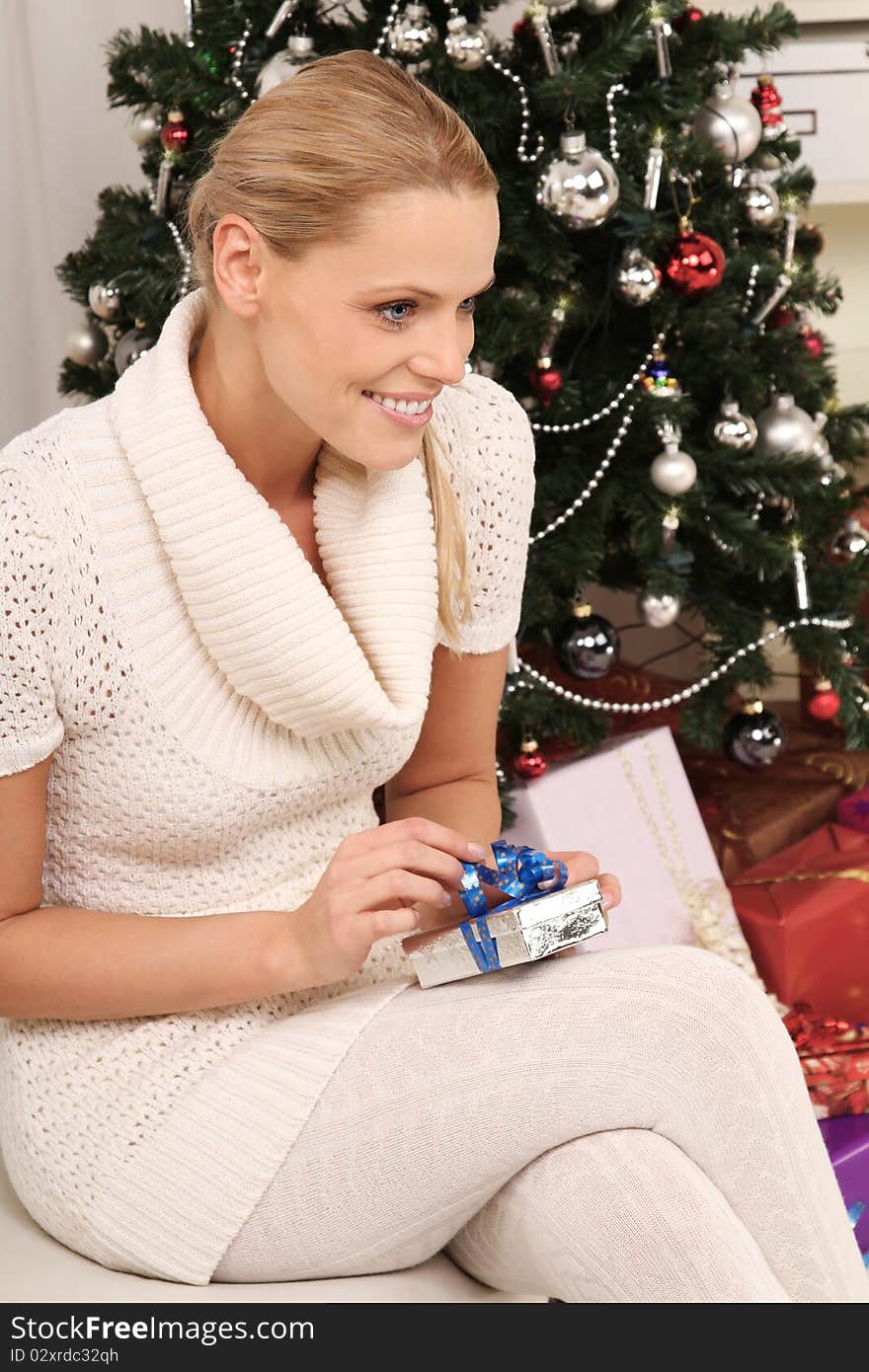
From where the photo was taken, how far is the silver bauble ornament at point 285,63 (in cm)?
142

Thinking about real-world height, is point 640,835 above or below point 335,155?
below

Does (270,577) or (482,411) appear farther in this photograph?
(482,411)

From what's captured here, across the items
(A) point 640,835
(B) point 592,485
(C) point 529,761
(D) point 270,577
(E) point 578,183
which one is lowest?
(A) point 640,835

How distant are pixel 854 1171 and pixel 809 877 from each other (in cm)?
48

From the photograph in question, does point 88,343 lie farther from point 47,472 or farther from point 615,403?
point 47,472

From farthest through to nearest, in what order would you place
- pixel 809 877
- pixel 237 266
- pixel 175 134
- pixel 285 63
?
pixel 809 877
pixel 175 134
pixel 285 63
pixel 237 266

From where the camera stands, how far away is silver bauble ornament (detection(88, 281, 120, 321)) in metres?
1.60

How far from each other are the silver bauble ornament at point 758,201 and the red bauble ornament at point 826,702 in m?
0.56

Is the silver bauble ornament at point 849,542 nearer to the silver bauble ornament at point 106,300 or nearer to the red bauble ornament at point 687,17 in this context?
the red bauble ornament at point 687,17

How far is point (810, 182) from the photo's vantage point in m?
1.83

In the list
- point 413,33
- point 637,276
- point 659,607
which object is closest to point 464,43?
point 413,33

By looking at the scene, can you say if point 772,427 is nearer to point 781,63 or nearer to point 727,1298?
point 781,63

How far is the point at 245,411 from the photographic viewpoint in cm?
98

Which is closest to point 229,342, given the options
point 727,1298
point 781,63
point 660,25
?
point 727,1298
